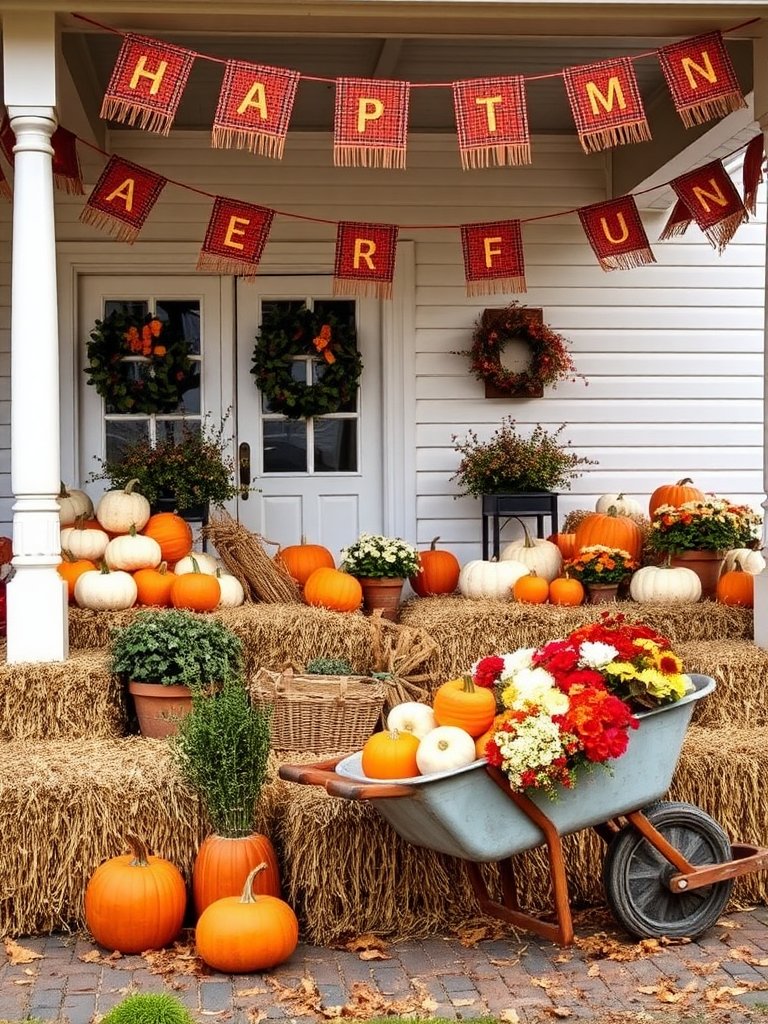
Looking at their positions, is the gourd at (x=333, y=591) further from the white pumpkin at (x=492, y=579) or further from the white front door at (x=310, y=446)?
the white front door at (x=310, y=446)

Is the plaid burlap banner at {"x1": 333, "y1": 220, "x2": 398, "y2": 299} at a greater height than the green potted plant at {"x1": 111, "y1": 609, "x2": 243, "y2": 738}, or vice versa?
the plaid burlap banner at {"x1": 333, "y1": 220, "x2": 398, "y2": 299}

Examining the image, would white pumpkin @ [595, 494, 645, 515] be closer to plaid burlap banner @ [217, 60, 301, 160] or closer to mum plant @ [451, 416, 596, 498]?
mum plant @ [451, 416, 596, 498]

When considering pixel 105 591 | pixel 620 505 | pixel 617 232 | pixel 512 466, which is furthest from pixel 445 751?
pixel 620 505

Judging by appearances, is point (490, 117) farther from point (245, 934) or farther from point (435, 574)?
point (245, 934)

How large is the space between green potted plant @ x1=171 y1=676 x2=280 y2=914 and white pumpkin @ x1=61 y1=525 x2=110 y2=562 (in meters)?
2.18

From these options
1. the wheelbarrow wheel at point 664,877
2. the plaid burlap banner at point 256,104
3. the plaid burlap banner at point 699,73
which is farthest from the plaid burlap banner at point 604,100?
the wheelbarrow wheel at point 664,877

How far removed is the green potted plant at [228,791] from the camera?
12.6ft

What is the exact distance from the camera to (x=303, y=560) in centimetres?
642

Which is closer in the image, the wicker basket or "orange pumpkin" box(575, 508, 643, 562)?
the wicker basket

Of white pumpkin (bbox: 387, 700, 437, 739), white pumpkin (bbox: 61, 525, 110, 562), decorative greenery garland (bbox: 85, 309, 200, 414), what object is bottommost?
white pumpkin (bbox: 387, 700, 437, 739)

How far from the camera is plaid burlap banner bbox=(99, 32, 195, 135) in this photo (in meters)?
4.85

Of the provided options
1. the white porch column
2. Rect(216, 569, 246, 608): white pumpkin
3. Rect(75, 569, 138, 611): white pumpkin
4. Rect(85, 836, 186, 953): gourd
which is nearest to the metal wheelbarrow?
Rect(85, 836, 186, 953): gourd

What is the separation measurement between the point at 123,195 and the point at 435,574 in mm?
2566

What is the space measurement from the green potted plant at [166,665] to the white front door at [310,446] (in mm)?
2555
